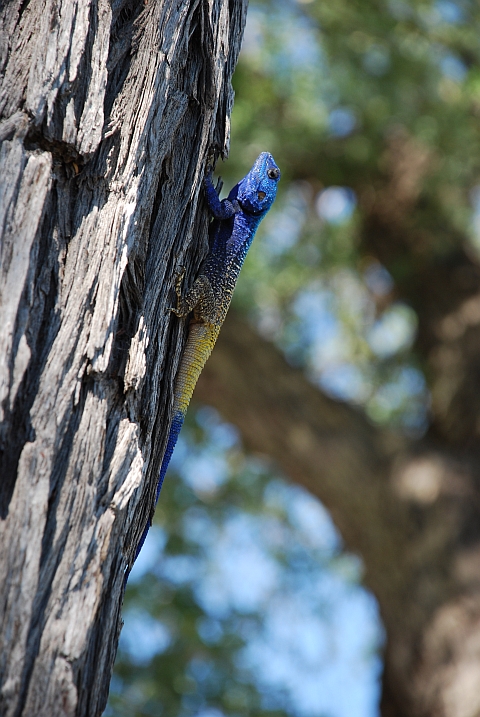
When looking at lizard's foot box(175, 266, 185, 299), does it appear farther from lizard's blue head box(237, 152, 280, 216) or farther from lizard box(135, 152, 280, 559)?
lizard's blue head box(237, 152, 280, 216)

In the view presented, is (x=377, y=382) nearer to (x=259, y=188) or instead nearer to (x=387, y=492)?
(x=387, y=492)

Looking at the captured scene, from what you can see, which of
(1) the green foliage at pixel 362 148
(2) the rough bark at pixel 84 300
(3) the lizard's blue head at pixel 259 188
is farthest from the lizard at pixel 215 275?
(1) the green foliage at pixel 362 148

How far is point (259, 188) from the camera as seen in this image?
3506 mm

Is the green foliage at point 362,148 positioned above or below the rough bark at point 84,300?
above

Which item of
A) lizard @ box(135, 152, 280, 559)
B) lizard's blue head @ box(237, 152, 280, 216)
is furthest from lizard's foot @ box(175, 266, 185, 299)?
lizard's blue head @ box(237, 152, 280, 216)

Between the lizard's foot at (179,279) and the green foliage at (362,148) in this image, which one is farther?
the green foliage at (362,148)

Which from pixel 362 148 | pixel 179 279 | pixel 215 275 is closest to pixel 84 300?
pixel 179 279

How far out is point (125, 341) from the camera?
1.70 meters

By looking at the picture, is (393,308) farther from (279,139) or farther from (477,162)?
(279,139)

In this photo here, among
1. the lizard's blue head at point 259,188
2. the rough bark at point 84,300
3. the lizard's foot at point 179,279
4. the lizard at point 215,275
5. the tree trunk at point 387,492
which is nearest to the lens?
the rough bark at point 84,300

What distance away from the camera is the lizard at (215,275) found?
2.27 meters

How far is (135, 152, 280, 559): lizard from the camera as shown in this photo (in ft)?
7.44

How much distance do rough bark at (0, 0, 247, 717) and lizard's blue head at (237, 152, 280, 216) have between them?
143 centimetres

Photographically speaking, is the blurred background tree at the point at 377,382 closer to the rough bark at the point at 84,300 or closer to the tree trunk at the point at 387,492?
the tree trunk at the point at 387,492
